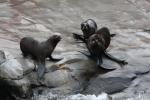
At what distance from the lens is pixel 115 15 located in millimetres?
10984

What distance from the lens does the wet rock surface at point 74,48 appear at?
7578 mm

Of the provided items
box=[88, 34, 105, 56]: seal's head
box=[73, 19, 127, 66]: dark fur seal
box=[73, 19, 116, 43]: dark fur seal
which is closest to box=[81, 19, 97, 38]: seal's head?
box=[73, 19, 116, 43]: dark fur seal

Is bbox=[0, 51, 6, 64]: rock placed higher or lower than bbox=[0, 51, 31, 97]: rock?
higher

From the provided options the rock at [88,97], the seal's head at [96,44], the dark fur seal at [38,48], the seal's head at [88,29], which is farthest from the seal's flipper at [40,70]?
the seal's head at [88,29]

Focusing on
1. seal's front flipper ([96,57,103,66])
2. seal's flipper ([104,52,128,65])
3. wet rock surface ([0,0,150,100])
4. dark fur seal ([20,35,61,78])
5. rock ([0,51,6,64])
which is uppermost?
dark fur seal ([20,35,61,78])

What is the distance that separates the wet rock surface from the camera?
24.9ft

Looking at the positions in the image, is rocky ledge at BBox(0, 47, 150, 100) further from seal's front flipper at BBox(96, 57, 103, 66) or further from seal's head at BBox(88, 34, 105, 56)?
seal's head at BBox(88, 34, 105, 56)

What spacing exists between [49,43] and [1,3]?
137 inches

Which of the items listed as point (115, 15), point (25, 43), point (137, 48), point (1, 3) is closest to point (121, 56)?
point (137, 48)

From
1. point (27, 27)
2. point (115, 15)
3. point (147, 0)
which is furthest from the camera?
point (147, 0)

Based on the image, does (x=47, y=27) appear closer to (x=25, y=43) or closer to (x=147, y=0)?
(x=25, y=43)

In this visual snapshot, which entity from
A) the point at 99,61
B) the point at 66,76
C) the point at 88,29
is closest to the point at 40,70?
the point at 66,76

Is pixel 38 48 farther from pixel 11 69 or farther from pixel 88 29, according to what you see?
pixel 88 29

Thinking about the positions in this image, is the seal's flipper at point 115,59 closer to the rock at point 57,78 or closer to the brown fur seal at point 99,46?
the brown fur seal at point 99,46
